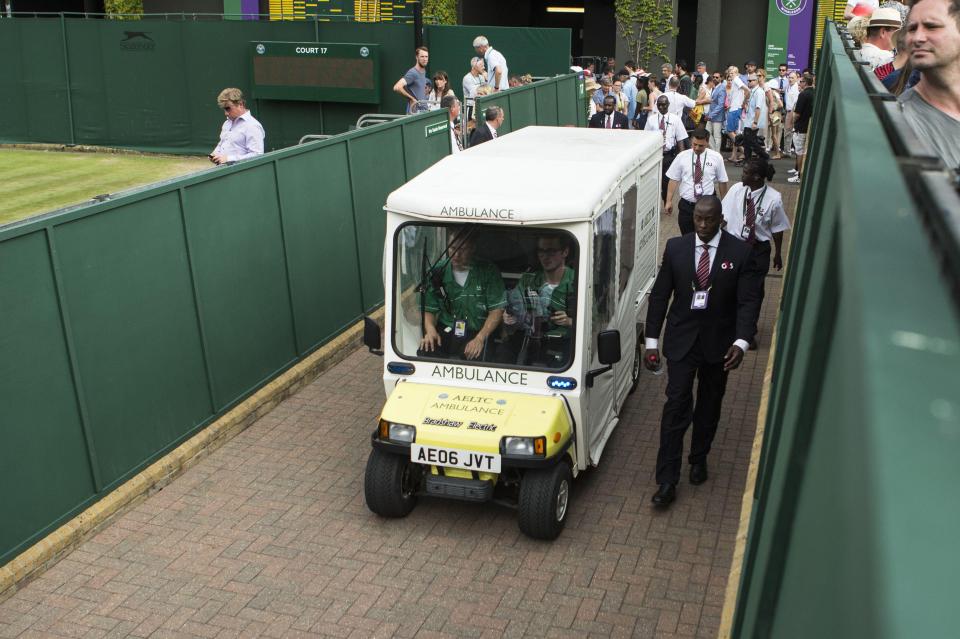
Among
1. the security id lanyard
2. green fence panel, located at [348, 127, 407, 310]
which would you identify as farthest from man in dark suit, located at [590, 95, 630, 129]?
the security id lanyard

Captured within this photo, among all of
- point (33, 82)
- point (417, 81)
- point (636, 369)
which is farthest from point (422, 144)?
point (33, 82)

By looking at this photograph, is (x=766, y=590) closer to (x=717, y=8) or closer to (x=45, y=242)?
(x=45, y=242)

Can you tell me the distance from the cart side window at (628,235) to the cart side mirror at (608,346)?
137 cm

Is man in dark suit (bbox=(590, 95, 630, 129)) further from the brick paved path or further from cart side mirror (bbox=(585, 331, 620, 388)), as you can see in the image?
cart side mirror (bbox=(585, 331, 620, 388))

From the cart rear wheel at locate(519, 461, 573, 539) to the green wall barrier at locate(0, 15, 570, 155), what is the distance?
17836mm

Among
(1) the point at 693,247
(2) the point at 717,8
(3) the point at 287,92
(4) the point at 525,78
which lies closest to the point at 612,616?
(1) the point at 693,247

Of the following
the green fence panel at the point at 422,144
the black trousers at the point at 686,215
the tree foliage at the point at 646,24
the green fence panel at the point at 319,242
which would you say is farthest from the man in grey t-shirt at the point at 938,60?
the tree foliage at the point at 646,24

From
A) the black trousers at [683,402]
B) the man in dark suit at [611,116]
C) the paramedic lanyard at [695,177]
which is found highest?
the paramedic lanyard at [695,177]

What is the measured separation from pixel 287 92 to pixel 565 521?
63.1 feet

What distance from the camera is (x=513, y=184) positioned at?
784cm

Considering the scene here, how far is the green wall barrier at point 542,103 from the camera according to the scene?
18438 mm

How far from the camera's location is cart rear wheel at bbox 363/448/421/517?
771 centimetres

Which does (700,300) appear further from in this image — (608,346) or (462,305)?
(462,305)

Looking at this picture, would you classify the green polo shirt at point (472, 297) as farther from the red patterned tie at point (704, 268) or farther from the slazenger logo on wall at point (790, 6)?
the slazenger logo on wall at point (790, 6)
